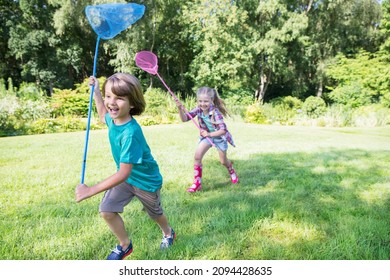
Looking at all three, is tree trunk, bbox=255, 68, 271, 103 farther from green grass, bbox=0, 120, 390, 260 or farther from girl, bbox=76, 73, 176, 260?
girl, bbox=76, 73, 176, 260

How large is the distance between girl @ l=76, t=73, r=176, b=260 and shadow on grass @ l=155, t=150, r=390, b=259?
0.31 meters

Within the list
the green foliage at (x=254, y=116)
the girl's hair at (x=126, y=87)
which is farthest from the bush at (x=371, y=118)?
the girl's hair at (x=126, y=87)

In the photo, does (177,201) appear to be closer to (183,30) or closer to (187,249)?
(187,249)

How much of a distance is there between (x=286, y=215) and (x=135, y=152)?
170cm

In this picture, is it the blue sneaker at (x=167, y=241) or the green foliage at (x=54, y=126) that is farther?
the green foliage at (x=54, y=126)

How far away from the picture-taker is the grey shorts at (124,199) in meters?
2.09

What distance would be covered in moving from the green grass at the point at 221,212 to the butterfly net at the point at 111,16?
1608 mm

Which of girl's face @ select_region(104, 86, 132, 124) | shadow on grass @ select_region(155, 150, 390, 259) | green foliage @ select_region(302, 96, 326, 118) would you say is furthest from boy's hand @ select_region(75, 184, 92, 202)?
green foliage @ select_region(302, 96, 326, 118)

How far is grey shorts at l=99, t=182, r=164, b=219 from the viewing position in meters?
2.09

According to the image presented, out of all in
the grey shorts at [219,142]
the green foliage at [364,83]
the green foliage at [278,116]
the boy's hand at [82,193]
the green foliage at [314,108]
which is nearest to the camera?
the boy's hand at [82,193]

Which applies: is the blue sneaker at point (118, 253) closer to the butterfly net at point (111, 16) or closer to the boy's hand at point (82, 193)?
the boy's hand at point (82, 193)

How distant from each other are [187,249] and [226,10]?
62.5ft

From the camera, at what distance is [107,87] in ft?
6.33

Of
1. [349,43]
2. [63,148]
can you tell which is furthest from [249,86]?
[63,148]
